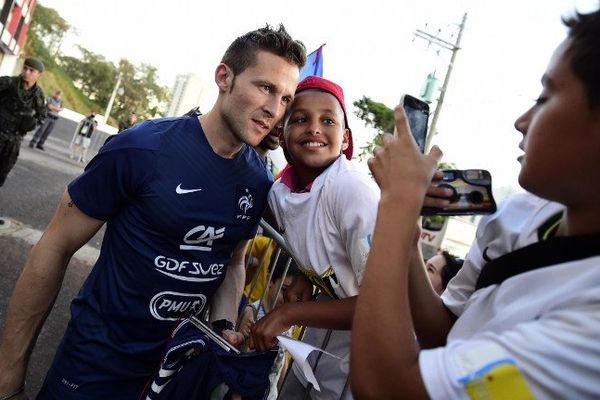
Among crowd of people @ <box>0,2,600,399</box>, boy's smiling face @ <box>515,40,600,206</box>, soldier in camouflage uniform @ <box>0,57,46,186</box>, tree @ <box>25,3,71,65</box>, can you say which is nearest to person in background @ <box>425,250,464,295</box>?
crowd of people @ <box>0,2,600,399</box>

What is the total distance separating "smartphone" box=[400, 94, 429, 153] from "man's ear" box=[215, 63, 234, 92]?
3.96 ft

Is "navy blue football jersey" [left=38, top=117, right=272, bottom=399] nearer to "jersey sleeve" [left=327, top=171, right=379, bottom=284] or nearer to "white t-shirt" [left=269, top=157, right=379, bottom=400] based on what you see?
"white t-shirt" [left=269, top=157, right=379, bottom=400]

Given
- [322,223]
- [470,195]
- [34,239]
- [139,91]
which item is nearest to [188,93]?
[139,91]

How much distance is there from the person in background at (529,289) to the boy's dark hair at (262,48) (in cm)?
133

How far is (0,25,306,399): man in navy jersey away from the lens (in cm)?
173

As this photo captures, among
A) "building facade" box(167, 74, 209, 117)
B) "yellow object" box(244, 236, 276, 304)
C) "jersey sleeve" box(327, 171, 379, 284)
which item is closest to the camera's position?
"jersey sleeve" box(327, 171, 379, 284)

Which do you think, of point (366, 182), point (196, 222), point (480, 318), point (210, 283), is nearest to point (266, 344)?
point (210, 283)

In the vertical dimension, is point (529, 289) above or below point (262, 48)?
below

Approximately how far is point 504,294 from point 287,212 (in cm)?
114

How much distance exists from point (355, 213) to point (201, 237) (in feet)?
2.55

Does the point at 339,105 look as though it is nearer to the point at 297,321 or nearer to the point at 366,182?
the point at 366,182

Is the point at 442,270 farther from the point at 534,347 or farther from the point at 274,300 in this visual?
the point at 534,347

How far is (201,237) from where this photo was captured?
6.17 feet

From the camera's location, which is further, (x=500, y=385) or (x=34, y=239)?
(x=34, y=239)
